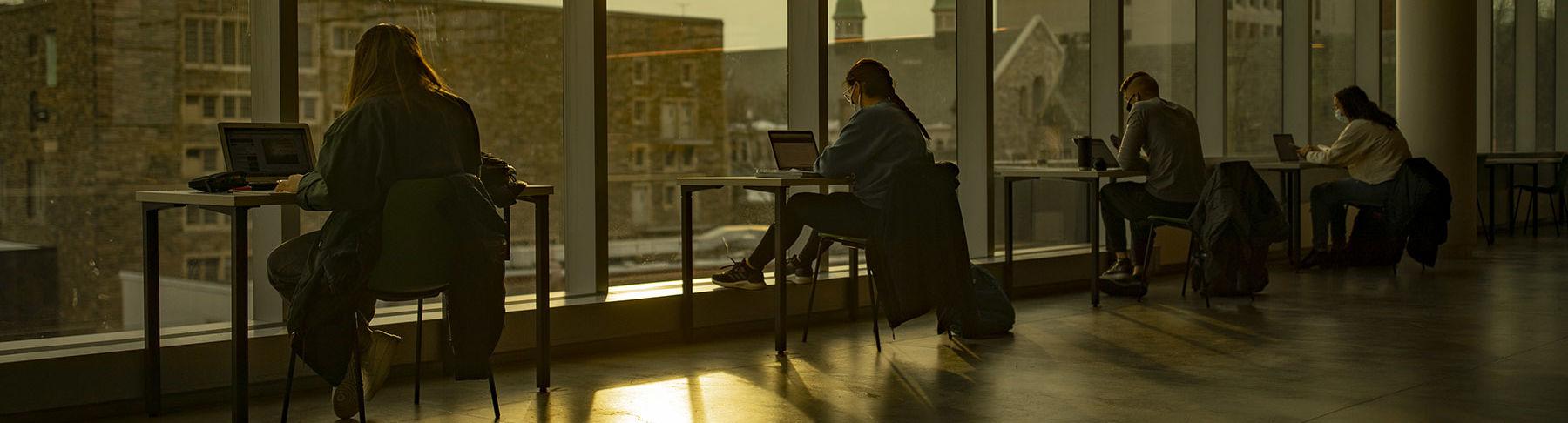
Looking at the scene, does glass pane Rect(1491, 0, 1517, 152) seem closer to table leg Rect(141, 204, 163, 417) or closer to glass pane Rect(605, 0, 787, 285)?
glass pane Rect(605, 0, 787, 285)

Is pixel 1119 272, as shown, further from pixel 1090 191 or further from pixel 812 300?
pixel 812 300

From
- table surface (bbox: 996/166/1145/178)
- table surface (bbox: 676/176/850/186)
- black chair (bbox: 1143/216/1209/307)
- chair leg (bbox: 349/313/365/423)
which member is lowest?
chair leg (bbox: 349/313/365/423)

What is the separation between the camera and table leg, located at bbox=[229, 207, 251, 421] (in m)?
3.89

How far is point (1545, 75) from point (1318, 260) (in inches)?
299

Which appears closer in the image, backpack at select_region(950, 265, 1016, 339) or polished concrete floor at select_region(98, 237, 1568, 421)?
polished concrete floor at select_region(98, 237, 1568, 421)

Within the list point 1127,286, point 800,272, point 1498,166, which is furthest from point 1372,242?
point 1498,166

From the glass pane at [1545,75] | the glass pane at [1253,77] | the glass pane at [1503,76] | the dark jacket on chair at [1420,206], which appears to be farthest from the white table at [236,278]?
the glass pane at [1545,75]

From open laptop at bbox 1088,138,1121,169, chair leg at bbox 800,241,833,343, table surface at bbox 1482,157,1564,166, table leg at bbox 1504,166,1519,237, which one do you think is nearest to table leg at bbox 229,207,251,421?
chair leg at bbox 800,241,833,343

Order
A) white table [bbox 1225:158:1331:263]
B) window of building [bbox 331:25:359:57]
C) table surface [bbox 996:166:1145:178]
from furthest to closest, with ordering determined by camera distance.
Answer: white table [bbox 1225:158:1331:263]
table surface [bbox 996:166:1145:178]
window of building [bbox 331:25:359:57]

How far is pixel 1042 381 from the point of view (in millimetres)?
4664

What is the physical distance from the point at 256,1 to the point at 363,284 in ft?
4.81

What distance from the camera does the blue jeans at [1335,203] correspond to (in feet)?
28.7

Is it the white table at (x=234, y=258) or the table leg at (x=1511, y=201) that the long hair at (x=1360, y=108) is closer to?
the table leg at (x=1511, y=201)

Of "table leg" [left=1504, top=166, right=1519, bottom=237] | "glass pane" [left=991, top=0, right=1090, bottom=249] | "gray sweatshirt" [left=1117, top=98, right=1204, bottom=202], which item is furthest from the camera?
"table leg" [left=1504, top=166, right=1519, bottom=237]
